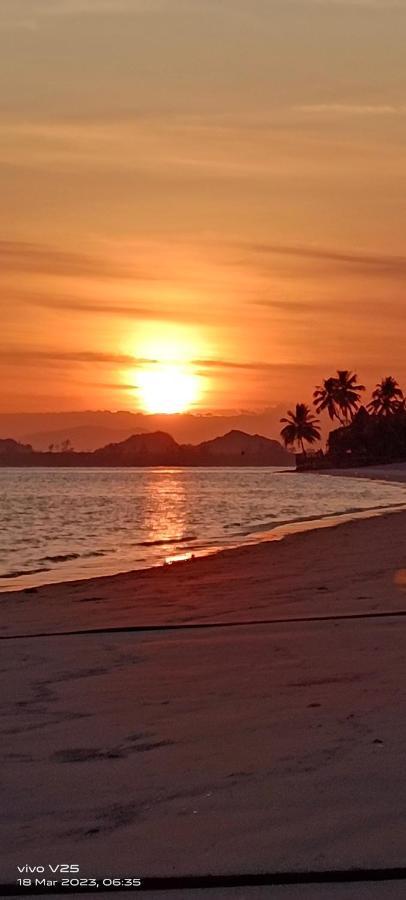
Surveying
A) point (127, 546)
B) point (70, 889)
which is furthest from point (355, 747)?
point (127, 546)

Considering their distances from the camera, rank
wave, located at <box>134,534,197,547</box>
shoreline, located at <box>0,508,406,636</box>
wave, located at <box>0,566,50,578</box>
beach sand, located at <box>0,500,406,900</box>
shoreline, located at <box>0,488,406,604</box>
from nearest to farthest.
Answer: beach sand, located at <box>0,500,406,900</box>
shoreline, located at <box>0,508,406,636</box>
shoreline, located at <box>0,488,406,604</box>
wave, located at <box>0,566,50,578</box>
wave, located at <box>134,534,197,547</box>

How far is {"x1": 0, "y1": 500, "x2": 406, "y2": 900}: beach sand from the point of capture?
4.24 m

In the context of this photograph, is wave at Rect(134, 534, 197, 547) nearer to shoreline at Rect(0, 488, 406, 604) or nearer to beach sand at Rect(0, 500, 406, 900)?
shoreline at Rect(0, 488, 406, 604)

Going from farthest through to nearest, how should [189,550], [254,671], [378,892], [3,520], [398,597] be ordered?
1. [3,520]
2. [189,550]
3. [398,597]
4. [254,671]
5. [378,892]

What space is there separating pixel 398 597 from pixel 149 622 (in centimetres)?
293

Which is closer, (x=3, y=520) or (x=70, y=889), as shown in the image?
(x=70, y=889)

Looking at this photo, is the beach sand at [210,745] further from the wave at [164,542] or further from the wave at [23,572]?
the wave at [164,542]

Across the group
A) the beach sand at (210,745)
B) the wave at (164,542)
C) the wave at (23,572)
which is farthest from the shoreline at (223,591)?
the wave at (164,542)

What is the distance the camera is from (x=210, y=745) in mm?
5648

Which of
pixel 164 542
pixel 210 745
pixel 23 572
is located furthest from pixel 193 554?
pixel 210 745

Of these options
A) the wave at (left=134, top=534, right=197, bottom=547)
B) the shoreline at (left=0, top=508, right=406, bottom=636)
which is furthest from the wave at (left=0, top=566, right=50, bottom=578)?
the wave at (left=134, top=534, right=197, bottom=547)

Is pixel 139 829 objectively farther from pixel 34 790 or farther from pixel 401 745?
pixel 401 745

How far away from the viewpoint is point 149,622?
11086mm

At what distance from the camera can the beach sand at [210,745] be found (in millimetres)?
4242
